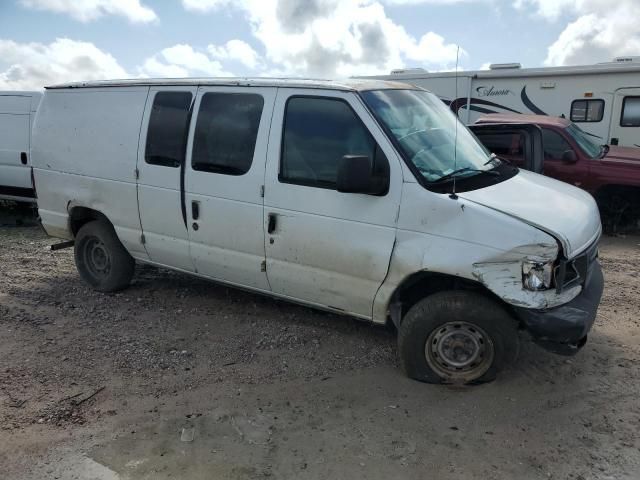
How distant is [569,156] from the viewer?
827cm

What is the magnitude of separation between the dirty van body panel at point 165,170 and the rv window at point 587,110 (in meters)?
8.83

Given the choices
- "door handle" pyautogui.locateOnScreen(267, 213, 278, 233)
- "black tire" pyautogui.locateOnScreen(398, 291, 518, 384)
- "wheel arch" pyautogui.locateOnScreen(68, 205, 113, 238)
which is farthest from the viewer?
"wheel arch" pyautogui.locateOnScreen(68, 205, 113, 238)

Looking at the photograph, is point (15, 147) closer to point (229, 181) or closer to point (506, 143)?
point (229, 181)

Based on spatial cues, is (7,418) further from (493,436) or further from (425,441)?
(493,436)

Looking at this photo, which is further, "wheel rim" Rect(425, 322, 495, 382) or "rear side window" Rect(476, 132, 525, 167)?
"rear side window" Rect(476, 132, 525, 167)

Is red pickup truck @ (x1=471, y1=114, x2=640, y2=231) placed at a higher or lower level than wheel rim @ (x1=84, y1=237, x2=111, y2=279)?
higher

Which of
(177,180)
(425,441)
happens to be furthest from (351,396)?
(177,180)

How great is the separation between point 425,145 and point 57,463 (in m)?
3.10

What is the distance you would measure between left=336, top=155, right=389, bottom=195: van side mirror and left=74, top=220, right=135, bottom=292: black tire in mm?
2862

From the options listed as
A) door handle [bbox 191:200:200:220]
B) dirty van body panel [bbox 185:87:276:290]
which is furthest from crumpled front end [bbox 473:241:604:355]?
door handle [bbox 191:200:200:220]

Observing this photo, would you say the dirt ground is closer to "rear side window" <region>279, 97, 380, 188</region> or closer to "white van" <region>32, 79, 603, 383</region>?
"white van" <region>32, 79, 603, 383</region>

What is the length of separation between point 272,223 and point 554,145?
6.27 meters

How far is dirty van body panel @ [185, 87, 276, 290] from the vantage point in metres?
4.19

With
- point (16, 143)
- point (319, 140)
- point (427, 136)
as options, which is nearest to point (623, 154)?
point (427, 136)
